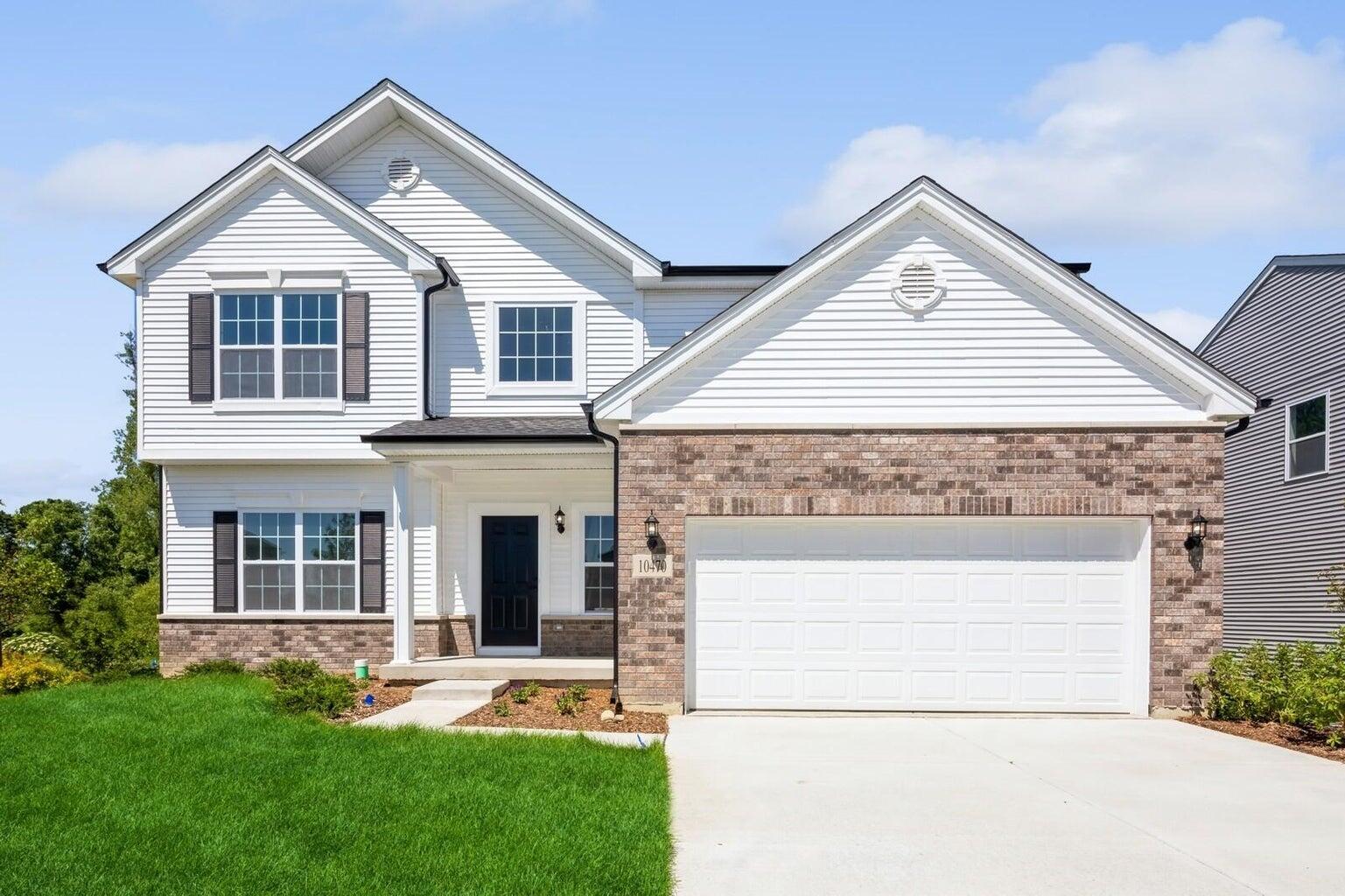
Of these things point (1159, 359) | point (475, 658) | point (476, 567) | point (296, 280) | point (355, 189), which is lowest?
point (475, 658)

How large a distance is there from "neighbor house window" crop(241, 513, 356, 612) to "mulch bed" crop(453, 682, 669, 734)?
15.0 ft

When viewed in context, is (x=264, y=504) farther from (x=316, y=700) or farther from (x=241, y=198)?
(x=316, y=700)

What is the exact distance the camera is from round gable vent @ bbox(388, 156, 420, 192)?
692 inches

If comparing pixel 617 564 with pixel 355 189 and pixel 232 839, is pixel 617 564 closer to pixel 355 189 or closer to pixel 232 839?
pixel 232 839

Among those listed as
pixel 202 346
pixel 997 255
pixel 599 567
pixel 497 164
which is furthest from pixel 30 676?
pixel 997 255

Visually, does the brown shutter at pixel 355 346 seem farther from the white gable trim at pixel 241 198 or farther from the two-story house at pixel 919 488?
the two-story house at pixel 919 488

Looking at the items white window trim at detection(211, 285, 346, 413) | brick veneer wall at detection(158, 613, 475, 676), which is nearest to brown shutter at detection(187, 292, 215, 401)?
white window trim at detection(211, 285, 346, 413)

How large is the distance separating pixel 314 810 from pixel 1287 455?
19.3 metres

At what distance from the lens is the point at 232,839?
276 inches

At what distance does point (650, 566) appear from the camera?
1293cm

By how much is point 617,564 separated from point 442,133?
8.20 m

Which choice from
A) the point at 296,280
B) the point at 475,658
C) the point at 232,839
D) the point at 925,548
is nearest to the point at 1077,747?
the point at 925,548

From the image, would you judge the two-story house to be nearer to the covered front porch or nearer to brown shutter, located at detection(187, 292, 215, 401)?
the covered front porch

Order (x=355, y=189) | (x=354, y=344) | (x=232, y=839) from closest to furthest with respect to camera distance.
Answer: (x=232, y=839)
(x=354, y=344)
(x=355, y=189)
